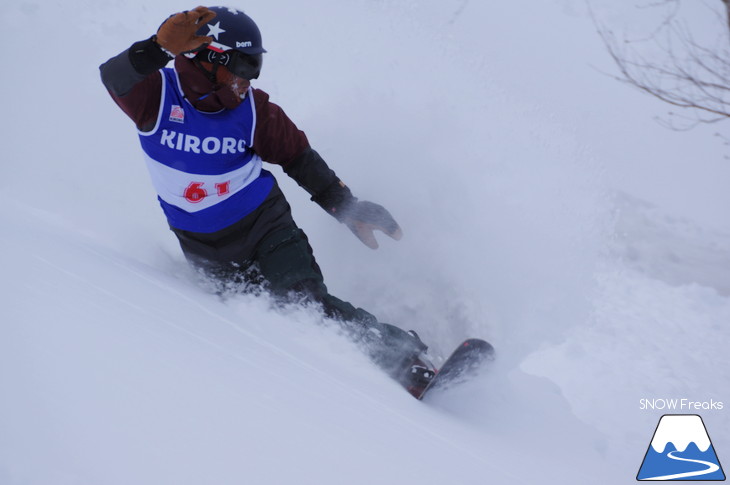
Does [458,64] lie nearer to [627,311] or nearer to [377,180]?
[377,180]

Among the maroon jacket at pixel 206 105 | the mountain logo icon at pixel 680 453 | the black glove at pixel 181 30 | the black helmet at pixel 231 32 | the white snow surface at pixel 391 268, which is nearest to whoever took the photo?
the white snow surface at pixel 391 268

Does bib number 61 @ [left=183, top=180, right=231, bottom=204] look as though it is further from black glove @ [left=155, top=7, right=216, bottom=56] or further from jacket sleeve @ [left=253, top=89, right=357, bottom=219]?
black glove @ [left=155, top=7, right=216, bottom=56]

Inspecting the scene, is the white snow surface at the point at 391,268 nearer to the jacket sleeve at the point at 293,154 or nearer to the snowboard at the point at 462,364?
the snowboard at the point at 462,364

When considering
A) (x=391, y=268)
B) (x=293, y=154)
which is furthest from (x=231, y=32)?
(x=391, y=268)

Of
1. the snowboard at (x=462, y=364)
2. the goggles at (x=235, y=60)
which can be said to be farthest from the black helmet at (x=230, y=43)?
the snowboard at (x=462, y=364)

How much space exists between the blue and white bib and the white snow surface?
0.37m

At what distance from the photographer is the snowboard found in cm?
262

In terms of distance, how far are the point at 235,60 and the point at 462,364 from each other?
1.65 meters

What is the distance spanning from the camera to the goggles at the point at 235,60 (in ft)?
8.24

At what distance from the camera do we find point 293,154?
3049 mm

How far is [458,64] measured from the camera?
6.29 m

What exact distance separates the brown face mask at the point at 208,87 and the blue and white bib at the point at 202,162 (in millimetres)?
42

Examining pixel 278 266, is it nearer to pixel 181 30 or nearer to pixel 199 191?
pixel 199 191

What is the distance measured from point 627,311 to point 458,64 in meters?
3.23
